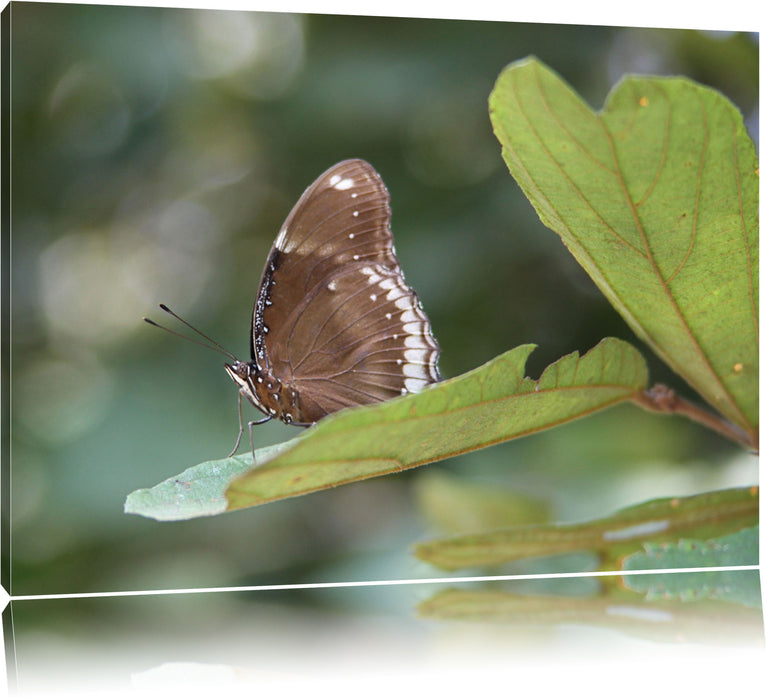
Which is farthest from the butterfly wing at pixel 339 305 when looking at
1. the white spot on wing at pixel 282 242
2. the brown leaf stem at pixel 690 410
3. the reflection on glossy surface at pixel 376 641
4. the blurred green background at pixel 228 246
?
the brown leaf stem at pixel 690 410

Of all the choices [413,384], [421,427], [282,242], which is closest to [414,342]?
[413,384]

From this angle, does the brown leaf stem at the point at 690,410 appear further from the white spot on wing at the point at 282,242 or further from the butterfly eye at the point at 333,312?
the white spot on wing at the point at 282,242

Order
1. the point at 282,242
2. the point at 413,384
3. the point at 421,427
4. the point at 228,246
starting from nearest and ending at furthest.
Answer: the point at 421,427
the point at 282,242
the point at 413,384
the point at 228,246

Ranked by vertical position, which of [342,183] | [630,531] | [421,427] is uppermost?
[342,183]

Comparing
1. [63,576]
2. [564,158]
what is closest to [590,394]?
[564,158]

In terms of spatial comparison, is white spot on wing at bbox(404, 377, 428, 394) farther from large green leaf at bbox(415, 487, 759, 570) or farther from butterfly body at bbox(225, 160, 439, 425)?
large green leaf at bbox(415, 487, 759, 570)

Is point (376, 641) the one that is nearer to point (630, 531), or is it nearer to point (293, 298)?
point (630, 531)
